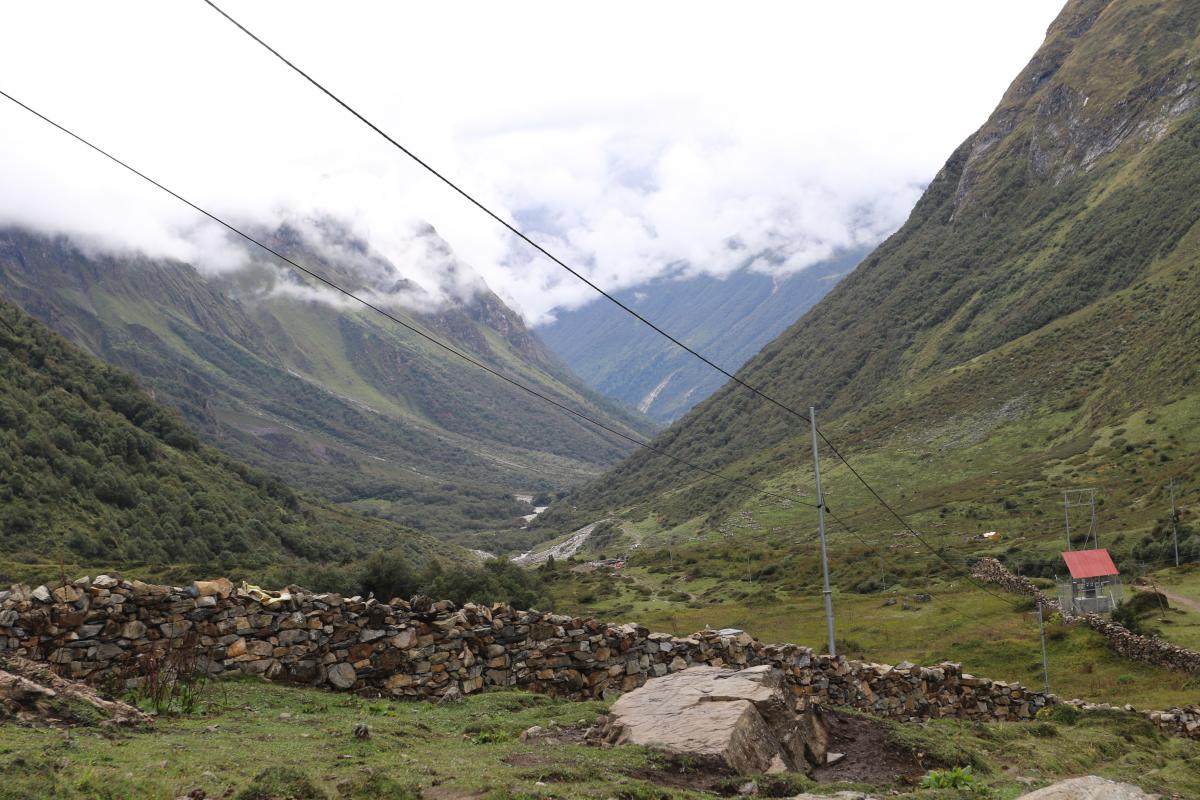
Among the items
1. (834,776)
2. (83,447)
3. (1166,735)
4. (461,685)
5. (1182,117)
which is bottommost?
(1166,735)

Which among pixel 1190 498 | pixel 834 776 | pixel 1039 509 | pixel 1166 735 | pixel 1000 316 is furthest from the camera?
pixel 1000 316

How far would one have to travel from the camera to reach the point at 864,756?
52.0 ft

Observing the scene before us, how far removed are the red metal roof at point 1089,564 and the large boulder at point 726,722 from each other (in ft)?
136

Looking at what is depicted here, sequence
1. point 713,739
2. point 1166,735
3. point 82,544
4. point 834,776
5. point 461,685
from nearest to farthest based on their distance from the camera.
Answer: point 713,739 → point 834,776 → point 461,685 → point 1166,735 → point 82,544

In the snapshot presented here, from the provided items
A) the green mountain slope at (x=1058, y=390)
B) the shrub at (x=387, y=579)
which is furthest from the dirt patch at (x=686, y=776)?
the green mountain slope at (x=1058, y=390)

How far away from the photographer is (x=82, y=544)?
284 ft

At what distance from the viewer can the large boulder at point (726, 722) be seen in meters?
13.6

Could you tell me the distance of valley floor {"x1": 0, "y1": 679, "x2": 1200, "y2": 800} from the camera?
1009cm

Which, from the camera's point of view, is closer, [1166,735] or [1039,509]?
[1166,735]

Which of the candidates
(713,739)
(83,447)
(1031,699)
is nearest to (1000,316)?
(83,447)

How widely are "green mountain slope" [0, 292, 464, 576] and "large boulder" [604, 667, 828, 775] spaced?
197ft

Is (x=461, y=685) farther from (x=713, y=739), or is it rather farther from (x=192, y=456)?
(x=192, y=456)

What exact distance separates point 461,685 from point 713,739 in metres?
5.30

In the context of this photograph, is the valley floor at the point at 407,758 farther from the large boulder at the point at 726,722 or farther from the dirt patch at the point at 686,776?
the large boulder at the point at 726,722
